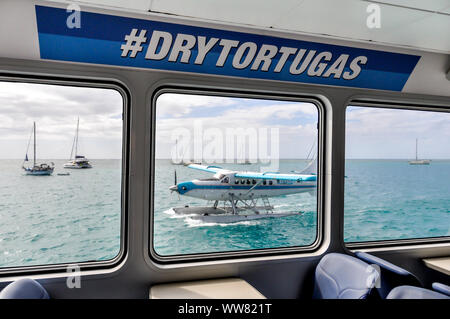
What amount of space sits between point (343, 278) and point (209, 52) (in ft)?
6.38

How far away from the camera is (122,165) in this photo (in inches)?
80.7

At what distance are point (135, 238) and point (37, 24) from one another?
5.16 ft

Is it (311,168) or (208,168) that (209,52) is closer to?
(311,168)

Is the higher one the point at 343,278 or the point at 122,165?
the point at 122,165

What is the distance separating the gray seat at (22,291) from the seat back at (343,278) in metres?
1.89

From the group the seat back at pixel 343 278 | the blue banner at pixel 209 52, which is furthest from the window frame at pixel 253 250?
the seat back at pixel 343 278

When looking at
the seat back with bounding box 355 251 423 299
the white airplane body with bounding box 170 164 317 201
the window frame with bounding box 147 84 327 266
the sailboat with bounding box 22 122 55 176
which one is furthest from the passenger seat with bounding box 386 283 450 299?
the sailboat with bounding box 22 122 55 176

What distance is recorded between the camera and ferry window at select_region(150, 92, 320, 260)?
217cm

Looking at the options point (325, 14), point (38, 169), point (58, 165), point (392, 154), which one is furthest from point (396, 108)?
point (38, 169)

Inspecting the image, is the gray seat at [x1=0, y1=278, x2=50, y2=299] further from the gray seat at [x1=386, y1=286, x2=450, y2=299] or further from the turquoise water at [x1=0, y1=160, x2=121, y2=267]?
the gray seat at [x1=386, y1=286, x2=450, y2=299]

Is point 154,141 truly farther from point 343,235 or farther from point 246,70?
point 343,235

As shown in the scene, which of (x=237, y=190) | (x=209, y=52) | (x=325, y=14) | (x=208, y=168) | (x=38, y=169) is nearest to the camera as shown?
(x=325, y=14)

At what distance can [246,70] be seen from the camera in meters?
2.17

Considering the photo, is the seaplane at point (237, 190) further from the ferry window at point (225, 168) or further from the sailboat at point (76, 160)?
the sailboat at point (76, 160)
